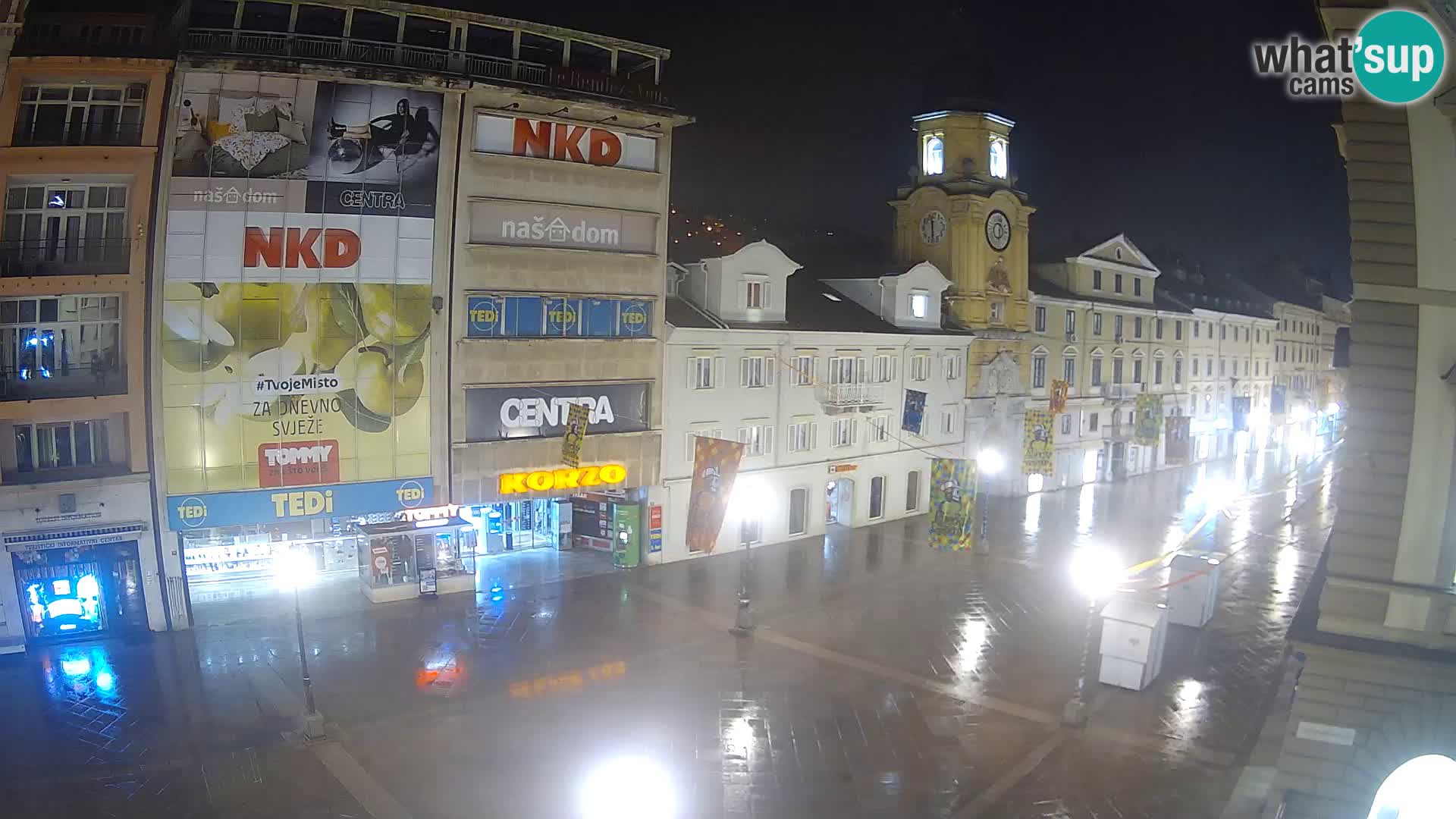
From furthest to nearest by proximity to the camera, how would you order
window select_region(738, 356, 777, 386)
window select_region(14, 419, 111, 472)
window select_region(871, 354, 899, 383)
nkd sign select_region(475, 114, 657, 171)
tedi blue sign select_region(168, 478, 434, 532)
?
window select_region(871, 354, 899, 383)
window select_region(738, 356, 777, 386)
nkd sign select_region(475, 114, 657, 171)
tedi blue sign select_region(168, 478, 434, 532)
window select_region(14, 419, 111, 472)

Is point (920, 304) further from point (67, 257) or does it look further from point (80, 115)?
point (67, 257)

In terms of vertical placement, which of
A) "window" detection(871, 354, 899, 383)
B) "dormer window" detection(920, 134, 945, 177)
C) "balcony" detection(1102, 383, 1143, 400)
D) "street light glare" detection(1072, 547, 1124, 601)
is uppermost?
"dormer window" detection(920, 134, 945, 177)

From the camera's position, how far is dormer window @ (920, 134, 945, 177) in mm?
47000

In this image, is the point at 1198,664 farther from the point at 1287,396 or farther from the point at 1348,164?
the point at 1287,396

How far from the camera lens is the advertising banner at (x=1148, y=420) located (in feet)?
160

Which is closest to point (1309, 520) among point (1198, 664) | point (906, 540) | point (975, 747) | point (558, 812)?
point (906, 540)

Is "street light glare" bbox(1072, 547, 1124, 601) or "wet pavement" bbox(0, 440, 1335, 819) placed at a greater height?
"street light glare" bbox(1072, 547, 1124, 601)

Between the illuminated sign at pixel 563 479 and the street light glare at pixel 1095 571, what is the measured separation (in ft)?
53.7

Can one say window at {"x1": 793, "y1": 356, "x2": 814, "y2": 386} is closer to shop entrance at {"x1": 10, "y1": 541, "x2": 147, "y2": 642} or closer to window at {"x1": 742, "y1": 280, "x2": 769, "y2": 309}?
window at {"x1": 742, "y1": 280, "x2": 769, "y2": 309}

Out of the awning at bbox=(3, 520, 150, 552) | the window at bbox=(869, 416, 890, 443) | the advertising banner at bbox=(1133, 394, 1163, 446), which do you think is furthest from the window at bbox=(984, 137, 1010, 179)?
the awning at bbox=(3, 520, 150, 552)

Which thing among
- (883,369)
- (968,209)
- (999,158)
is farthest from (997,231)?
(883,369)

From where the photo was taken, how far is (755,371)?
120 ft

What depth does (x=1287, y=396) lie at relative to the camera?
77250 mm

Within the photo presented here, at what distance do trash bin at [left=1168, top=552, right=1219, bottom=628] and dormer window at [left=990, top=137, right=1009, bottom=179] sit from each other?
83.2ft
